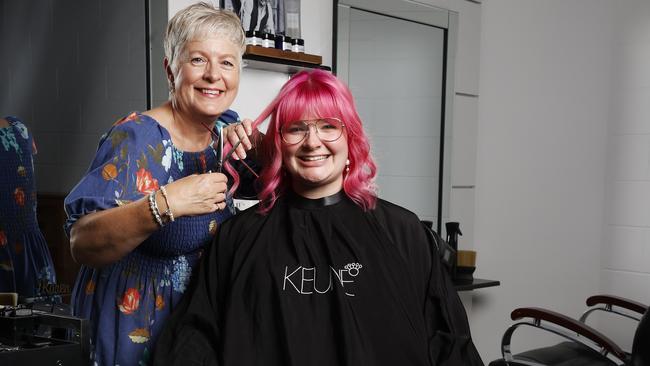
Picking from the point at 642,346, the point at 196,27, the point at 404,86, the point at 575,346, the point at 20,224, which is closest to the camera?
the point at 196,27

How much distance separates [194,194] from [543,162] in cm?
315

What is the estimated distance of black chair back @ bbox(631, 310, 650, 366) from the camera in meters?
2.61

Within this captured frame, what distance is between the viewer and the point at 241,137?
175cm

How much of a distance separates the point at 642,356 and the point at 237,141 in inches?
71.3

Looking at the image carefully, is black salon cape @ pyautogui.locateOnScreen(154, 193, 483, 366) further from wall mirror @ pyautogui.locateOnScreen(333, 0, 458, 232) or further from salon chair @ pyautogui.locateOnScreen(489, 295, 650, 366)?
wall mirror @ pyautogui.locateOnScreen(333, 0, 458, 232)

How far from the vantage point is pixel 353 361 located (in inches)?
62.3

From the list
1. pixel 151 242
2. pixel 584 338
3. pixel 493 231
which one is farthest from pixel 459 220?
pixel 151 242

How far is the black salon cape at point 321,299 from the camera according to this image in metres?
1.61

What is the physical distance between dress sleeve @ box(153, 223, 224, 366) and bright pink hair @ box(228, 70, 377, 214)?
228mm

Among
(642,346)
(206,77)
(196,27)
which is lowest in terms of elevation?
(642,346)

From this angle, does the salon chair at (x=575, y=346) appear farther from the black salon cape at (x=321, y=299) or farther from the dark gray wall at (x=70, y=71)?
the dark gray wall at (x=70, y=71)

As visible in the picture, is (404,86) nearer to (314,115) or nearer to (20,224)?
(314,115)

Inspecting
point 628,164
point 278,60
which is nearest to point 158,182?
point 278,60

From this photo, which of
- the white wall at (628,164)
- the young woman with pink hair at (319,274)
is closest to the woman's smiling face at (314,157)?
the young woman with pink hair at (319,274)
